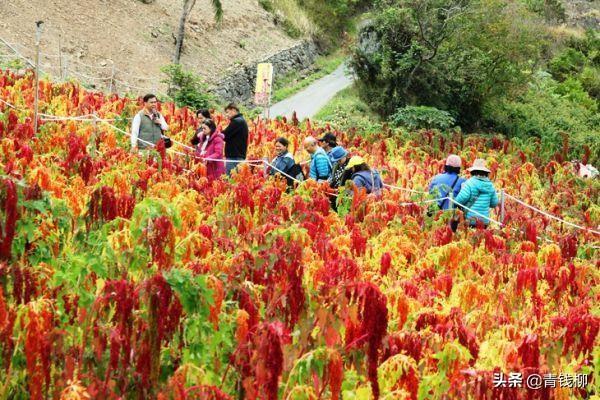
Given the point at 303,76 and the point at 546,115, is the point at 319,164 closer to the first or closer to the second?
the point at 546,115

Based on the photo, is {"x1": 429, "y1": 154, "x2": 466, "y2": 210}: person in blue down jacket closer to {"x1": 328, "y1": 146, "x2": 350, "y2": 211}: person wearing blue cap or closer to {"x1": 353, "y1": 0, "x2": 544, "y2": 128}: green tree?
{"x1": 328, "y1": 146, "x2": 350, "y2": 211}: person wearing blue cap

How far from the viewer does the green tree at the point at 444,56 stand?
29438mm

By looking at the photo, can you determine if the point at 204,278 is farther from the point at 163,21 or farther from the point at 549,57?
the point at 549,57

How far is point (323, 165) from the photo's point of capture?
11.8m

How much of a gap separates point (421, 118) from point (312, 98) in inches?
385

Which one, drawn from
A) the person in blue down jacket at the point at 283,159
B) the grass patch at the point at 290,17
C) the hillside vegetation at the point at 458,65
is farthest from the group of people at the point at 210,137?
the grass patch at the point at 290,17

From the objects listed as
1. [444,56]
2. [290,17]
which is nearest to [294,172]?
[444,56]

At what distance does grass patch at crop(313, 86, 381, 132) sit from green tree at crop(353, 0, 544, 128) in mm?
403

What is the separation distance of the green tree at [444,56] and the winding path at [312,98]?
2.28 meters

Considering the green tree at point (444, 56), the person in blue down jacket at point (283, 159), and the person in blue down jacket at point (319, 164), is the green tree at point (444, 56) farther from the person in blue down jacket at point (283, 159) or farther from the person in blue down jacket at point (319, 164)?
the person in blue down jacket at point (319, 164)

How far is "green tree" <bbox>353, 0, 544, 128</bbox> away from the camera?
29.4 m

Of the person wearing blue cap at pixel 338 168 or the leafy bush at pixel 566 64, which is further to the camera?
the leafy bush at pixel 566 64

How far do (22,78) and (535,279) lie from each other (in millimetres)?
13681

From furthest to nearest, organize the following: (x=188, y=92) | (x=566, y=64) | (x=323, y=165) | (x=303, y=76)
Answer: (x=566, y=64) → (x=303, y=76) → (x=188, y=92) → (x=323, y=165)
